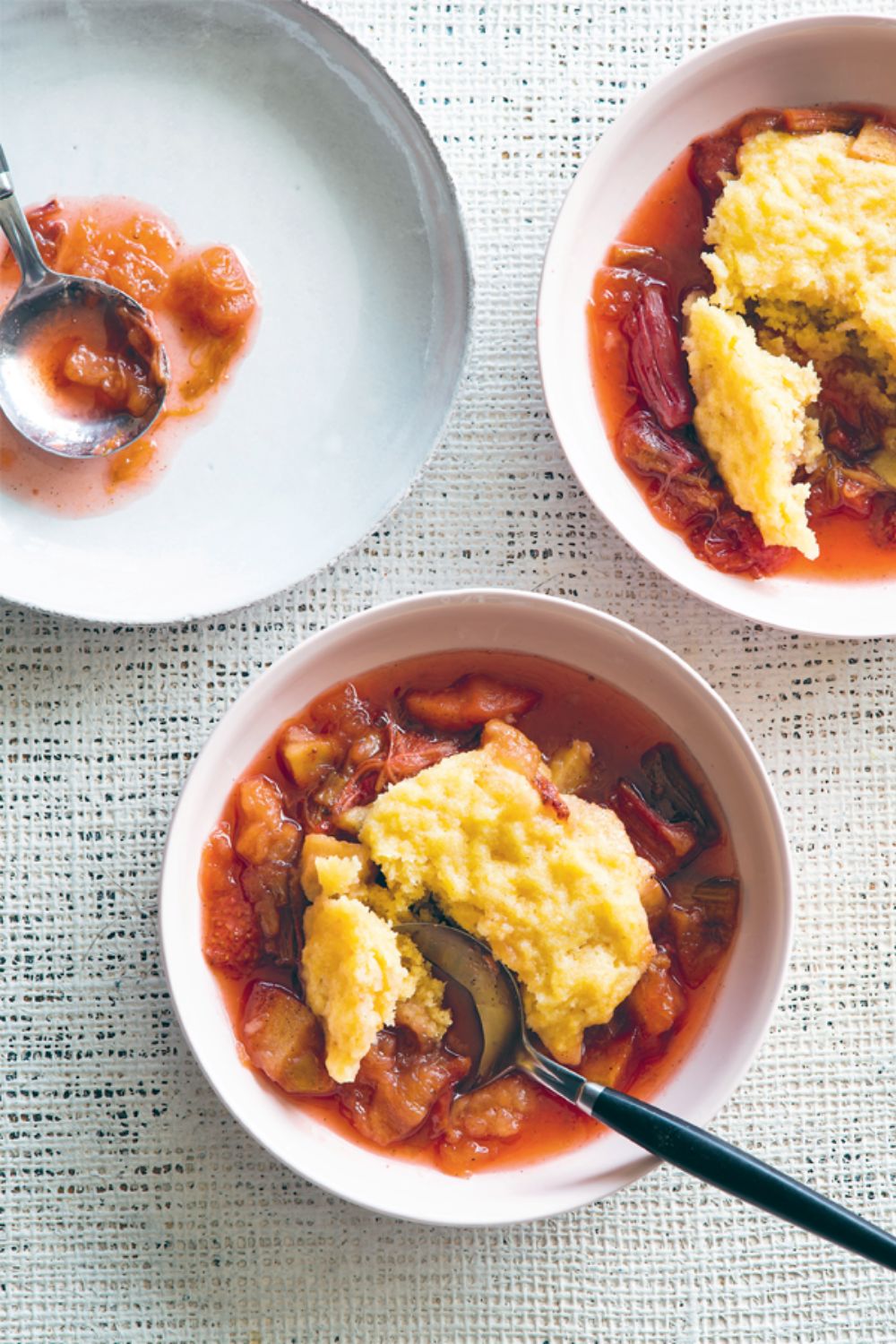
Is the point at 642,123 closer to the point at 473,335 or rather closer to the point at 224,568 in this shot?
the point at 473,335

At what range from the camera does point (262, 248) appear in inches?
93.9

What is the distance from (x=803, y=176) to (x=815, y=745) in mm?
1052

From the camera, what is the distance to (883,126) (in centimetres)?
235

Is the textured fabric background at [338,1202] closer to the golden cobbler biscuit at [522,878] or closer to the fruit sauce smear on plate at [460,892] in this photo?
the fruit sauce smear on plate at [460,892]

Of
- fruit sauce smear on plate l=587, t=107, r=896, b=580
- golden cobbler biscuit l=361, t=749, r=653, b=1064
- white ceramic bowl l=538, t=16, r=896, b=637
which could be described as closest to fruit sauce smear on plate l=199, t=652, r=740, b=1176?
golden cobbler biscuit l=361, t=749, r=653, b=1064

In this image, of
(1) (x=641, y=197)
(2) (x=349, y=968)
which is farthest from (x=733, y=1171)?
(1) (x=641, y=197)

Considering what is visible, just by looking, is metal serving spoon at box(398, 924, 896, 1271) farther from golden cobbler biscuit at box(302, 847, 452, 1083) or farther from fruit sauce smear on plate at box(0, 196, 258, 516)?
fruit sauce smear on plate at box(0, 196, 258, 516)

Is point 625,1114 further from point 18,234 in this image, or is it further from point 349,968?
point 18,234

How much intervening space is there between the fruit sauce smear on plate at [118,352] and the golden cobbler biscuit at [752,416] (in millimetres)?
848

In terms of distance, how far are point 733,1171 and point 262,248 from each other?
180cm

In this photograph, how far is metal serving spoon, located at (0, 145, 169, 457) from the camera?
2.31 m

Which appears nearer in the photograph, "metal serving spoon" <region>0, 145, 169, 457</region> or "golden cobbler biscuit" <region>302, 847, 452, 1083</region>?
"golden cobbler biscuit" <region>302, 847, 452, 1083</region>

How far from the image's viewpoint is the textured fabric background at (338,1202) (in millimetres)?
2305

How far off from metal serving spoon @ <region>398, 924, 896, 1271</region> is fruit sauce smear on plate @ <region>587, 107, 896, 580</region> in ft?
2.81
